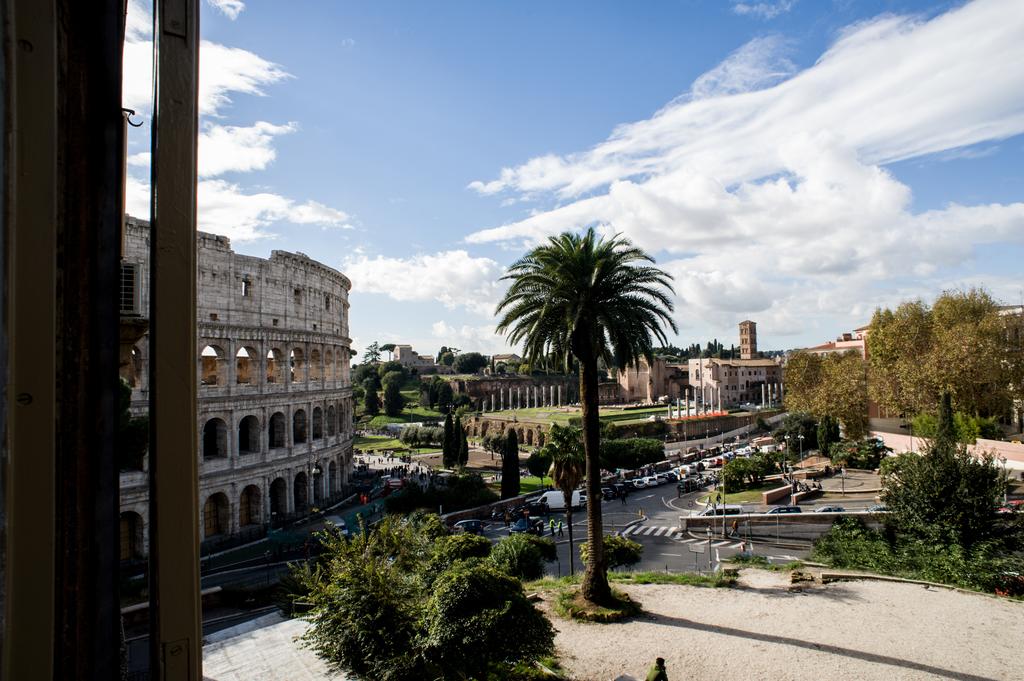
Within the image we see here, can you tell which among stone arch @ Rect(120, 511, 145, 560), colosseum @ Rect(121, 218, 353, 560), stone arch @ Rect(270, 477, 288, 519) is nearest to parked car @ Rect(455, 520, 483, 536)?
colosseum @ Rect(121, 218, 353, 560)

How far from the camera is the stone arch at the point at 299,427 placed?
36000 mm

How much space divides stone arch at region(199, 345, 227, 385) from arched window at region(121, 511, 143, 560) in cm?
712

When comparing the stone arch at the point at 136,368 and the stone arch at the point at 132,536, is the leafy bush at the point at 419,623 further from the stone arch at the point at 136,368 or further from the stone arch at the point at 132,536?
the stone arch at the point at 136,368

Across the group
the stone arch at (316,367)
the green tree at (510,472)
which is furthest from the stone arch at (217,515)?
the green tree at (510,472)

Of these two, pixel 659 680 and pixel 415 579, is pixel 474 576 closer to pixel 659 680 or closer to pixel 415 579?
pixel 415 579

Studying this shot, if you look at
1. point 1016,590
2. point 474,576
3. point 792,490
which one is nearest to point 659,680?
point 474,576

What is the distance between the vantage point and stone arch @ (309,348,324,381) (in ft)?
122

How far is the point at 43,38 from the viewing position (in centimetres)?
244

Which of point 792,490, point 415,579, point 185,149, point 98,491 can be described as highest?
point 185,149

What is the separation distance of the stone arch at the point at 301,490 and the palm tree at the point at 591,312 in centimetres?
2268

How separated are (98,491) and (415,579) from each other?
9723mm

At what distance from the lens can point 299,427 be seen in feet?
119

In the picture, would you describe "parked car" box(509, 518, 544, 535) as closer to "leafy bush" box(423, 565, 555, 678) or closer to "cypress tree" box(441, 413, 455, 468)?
"cypress tree" box(441, 413, 455, 468)

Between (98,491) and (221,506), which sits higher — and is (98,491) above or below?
above
